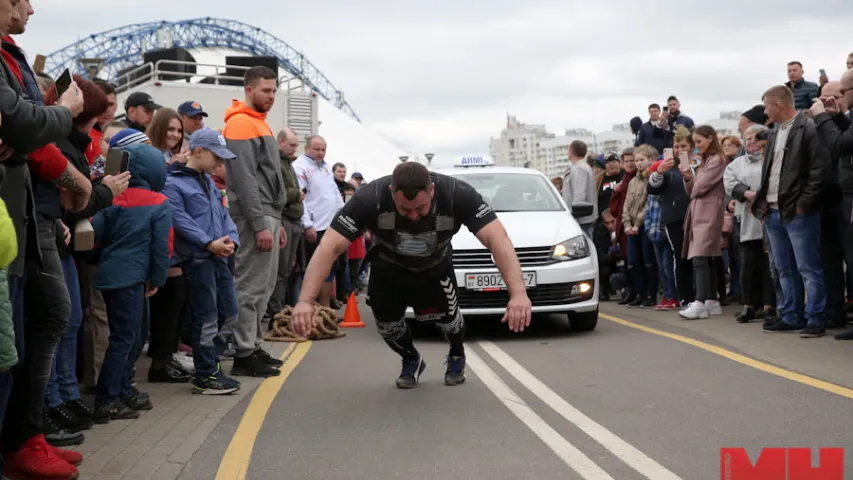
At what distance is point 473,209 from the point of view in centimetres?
670

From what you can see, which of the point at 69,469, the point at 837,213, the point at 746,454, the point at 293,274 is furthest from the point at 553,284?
the point at 69,469

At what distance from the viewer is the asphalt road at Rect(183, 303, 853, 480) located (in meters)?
4.90

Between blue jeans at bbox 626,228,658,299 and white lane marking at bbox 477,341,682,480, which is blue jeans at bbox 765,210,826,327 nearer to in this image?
white lane marking at bbox 477,341,682,480

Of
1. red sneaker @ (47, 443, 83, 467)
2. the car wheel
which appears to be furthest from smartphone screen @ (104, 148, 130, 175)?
A: the car wheel

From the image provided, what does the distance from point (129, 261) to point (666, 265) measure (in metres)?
8.30

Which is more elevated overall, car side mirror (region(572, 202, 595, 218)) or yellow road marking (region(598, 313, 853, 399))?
car side mirror (region(572, 202, 595, 218))

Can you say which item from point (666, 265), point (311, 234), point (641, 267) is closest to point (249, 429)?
point (311, 234)

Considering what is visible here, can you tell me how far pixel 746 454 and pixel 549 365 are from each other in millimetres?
3481

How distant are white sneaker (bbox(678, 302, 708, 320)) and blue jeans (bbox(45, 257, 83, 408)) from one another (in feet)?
25.2

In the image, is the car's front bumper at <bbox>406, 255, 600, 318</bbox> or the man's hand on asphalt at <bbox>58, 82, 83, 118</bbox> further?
the car's front bumper at <bbox>406, 255, 600, 318</bbox>

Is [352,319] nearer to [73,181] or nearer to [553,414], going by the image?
[553,414]

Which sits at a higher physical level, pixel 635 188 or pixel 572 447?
pixel 635 188

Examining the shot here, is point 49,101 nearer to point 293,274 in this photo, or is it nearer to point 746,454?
point 746,454

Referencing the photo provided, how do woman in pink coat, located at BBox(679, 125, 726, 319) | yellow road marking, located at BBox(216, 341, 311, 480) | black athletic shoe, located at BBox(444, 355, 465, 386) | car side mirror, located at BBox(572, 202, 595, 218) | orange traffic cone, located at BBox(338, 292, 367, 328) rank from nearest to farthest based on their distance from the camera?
yellow road marking, located at BBox(216, 341, 311, 480) → black athletic shoe, located at BBox(444, 355, 465, 386) → car side mirror, located at BBox(572, 202, 595, 218) → woman in pink coat, located at BBox(679, 125, 726, 319) → orange traffic cone, located at BBox(338, 292, 367, 328)
